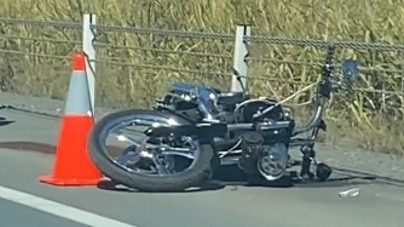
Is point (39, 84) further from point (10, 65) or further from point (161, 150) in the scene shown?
point (161, 150)

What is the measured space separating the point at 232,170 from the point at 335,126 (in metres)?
3.51

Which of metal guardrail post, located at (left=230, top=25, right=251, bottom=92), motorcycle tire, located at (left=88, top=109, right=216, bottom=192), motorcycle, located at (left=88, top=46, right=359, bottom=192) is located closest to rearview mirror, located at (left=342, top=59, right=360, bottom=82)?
motorcycle, located at (left=88, top=46, right=359, bottom=192)

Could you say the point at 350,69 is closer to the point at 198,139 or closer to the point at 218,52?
the point at 198,139

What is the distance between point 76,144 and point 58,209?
4.38ft

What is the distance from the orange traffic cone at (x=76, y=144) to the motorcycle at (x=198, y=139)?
30cm

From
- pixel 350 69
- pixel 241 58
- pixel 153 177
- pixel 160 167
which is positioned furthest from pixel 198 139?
pixel 241 58

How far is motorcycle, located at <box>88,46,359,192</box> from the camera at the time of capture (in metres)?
10.8

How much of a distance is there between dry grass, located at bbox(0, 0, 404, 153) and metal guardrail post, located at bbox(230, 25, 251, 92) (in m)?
0.78

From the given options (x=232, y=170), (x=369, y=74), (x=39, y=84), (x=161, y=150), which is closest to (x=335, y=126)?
(x=369, y=74)

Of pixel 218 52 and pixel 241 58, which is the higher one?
pixel 241 58

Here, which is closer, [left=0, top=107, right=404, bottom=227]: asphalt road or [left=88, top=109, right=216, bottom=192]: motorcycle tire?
[left=0, top=107, right=404, bottom=227]: asphalt road

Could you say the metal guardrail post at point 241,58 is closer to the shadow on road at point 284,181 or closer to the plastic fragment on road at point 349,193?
the shadow on road at point 284,181

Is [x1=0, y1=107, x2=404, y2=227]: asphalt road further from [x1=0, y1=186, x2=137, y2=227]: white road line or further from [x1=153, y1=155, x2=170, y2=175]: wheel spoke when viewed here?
[x1=153, y1=155, x2=170, y2=175]: wheel spoke

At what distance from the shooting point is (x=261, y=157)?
11117 millimetres
